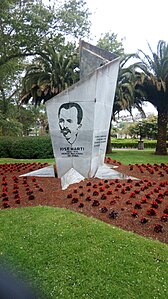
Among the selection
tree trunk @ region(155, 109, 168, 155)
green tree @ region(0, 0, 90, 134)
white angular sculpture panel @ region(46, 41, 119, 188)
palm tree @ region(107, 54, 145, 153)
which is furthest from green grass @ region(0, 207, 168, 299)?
tree trunk @ region(155, 109, 168, 155)

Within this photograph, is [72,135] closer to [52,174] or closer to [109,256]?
[52,174]

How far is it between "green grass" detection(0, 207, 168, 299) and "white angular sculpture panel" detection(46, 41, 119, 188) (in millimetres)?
3443

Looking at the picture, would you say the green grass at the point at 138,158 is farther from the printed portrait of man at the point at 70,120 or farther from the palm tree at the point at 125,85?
the printed portrait of man at the point at 70,120

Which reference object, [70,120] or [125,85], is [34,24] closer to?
[125,85]

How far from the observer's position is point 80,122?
8148 millimetres

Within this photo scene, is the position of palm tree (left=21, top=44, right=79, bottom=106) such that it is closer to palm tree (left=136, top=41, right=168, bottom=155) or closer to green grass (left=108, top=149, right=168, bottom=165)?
palm tree (left=136, top=41, right=168, bottom=155)

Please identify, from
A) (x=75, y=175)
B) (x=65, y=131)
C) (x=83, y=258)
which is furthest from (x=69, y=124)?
(x=83, y=258)

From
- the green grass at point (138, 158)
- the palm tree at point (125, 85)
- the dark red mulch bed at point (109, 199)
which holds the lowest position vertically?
the green grass at point (138, 158)

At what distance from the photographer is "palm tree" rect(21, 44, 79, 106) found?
1862 cm

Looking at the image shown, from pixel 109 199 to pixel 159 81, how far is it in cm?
1452

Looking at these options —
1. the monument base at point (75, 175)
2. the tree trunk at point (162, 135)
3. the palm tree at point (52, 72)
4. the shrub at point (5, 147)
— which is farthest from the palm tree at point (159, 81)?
the monument base at point (75, 175)

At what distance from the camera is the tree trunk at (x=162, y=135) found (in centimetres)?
1959

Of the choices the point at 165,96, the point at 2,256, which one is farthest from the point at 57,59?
the point at 2,256

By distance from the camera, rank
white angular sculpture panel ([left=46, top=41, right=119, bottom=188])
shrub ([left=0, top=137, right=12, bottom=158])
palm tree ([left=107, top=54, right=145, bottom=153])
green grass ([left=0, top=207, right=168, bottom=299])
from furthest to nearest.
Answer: shrub ([left=0, top=137, right=12, bottom=158])
palm tree ([left=107, top=54, right=145, bottom=153])
white angular sculpture panel ([left=46, top=41, right=119, bottom=188])
green grass ([left=0, top=207, right=168, bottom=299])
